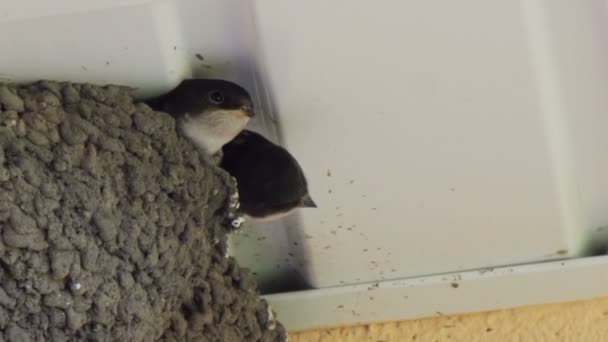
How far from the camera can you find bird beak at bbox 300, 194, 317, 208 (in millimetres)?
3279

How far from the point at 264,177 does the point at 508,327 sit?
601 mm

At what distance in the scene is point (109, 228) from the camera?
306 cm

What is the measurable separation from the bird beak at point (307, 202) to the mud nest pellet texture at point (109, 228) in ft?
0.48

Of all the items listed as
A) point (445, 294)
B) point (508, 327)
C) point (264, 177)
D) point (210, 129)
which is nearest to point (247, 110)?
point (210, 129)

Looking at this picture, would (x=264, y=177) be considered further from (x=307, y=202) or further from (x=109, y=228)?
(x=109, y=228)

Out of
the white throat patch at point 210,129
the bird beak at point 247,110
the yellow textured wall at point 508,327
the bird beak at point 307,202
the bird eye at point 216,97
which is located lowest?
the yellow textured wall at point 508,327

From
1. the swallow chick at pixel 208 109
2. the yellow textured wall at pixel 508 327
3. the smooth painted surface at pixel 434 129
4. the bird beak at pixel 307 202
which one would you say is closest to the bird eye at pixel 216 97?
the swallow chick at pixel 208 109

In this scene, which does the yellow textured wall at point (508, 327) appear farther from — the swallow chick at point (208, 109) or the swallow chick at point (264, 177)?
the swallow chick at point (208, 109)

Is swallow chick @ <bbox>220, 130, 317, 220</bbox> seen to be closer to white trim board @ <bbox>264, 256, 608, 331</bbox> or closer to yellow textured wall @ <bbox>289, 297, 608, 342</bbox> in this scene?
white trim board @ <bbox>264, 256, 608, 331</bbox>

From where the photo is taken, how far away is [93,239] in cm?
304

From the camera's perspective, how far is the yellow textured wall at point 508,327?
Result: 3527 mm

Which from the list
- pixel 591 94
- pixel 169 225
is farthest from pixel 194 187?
pixel 591 94

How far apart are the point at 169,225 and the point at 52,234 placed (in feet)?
0.91

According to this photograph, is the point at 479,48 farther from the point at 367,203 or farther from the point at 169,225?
the point at 169,225
